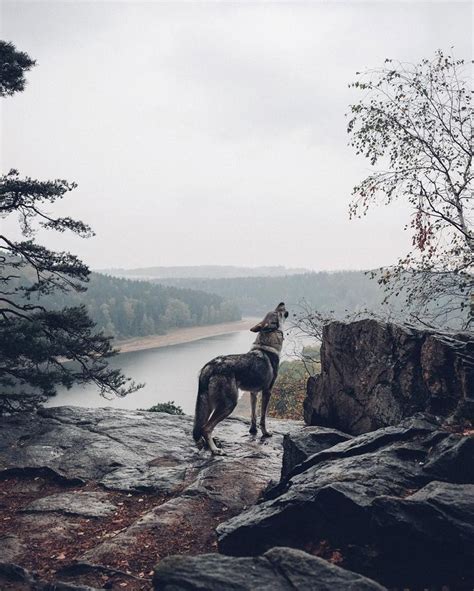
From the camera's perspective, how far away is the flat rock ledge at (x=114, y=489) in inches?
251

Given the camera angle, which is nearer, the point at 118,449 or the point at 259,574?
the point at 259,574

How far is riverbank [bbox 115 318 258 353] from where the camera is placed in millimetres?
113062

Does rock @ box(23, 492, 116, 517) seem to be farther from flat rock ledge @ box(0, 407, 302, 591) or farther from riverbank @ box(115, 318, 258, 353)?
riverbank @ box(115, 318, 258, 353)

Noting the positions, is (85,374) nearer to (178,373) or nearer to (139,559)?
(139,559)

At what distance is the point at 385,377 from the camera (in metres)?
9.50

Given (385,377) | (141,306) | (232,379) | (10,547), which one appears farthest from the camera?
(141,306)

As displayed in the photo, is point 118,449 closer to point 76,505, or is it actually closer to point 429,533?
point 76,505

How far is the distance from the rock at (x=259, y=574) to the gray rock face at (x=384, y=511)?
3.40ft

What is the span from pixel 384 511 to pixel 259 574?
1.62m

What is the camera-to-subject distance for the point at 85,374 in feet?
50.0

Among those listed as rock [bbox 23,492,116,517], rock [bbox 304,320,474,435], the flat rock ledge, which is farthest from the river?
rock [bbox 23,492,116,517]

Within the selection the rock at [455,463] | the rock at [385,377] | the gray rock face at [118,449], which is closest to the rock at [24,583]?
the gray rock face at [118,449]

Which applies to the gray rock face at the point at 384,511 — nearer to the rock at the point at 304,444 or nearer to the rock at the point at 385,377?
the rock at the point at 304,444

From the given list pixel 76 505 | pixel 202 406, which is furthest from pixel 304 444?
pixel 76 505
